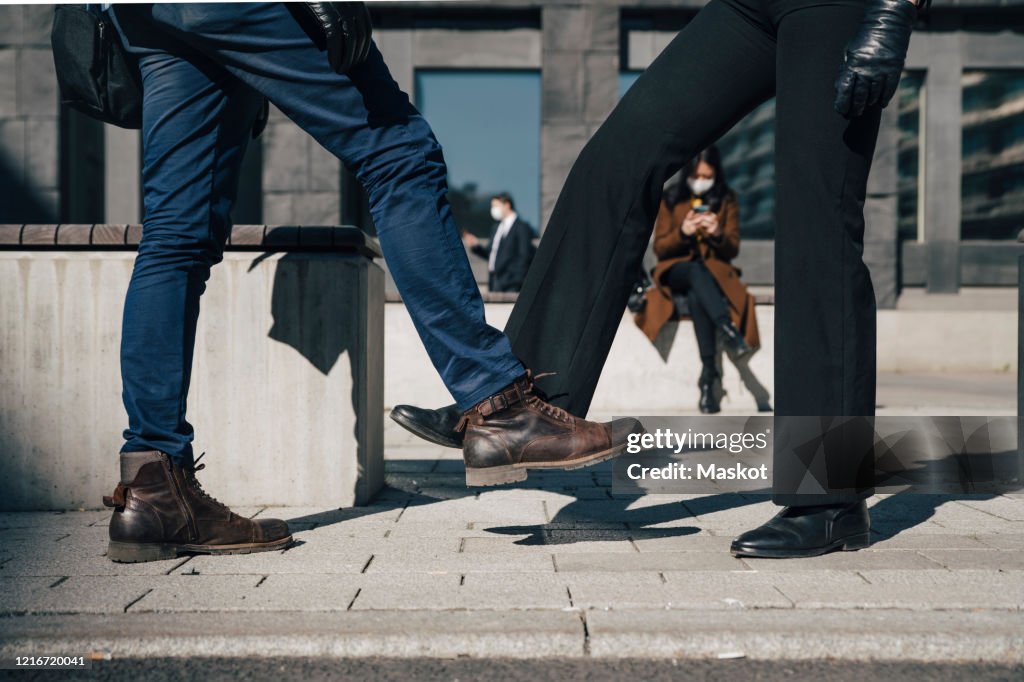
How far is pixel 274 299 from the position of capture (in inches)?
143

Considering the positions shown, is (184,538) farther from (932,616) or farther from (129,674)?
(932,616)

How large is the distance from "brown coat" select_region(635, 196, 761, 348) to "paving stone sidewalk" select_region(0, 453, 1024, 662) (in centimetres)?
423

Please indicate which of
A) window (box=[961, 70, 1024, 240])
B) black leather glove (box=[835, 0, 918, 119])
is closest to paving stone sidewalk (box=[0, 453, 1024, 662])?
black leather glove (box=[835, 0, 918, 119])

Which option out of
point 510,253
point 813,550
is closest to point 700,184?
point 510,253

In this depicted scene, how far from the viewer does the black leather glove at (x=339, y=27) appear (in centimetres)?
253

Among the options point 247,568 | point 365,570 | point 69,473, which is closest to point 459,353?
point 365,570

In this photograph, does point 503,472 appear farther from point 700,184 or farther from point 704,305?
point 700,184

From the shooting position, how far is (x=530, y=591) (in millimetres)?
2352

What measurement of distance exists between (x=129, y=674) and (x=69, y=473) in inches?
76.3

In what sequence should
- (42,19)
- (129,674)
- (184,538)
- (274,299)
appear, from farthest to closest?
1. (42,19)
2. (274,299)
3. (184,538)
4. (129,674)

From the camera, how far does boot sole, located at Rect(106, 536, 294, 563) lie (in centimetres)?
272

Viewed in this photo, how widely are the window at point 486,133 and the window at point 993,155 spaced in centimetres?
547

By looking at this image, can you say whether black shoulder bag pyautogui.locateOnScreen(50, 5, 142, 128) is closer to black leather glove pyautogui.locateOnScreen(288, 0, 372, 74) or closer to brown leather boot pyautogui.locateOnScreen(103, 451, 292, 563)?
black leather glove pyautogui.locateOnScreen(288, 0, 372, 74)

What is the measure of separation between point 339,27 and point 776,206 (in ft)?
4.04
